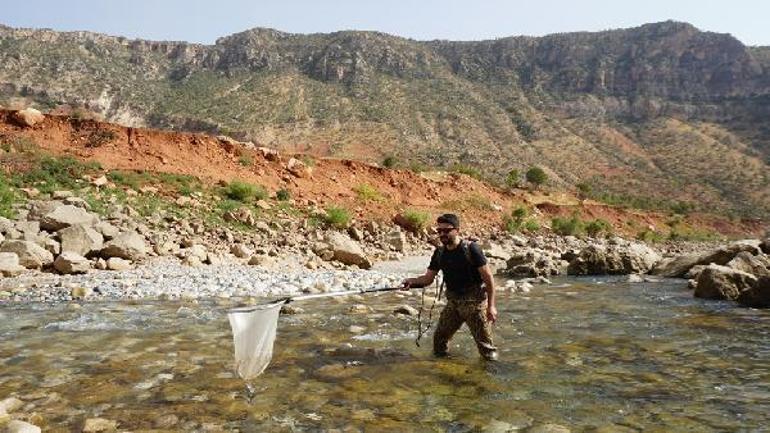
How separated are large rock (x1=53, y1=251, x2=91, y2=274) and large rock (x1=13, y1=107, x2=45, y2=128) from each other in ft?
46.5

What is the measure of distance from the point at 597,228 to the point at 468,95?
46.8 meters

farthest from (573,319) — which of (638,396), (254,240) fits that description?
(254,240)

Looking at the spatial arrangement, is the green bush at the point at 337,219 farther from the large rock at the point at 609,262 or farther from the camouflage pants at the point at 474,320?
the camouflage pants at the point at 474,320

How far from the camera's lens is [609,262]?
63.3ft

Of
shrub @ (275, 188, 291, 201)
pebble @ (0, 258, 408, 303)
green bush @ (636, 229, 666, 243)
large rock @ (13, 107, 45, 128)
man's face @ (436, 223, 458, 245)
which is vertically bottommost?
green bush @ (636, 229, 666, 243)

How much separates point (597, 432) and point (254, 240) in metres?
15.6

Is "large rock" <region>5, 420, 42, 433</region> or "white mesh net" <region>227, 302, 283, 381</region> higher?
"white mesh net" <region>227, 302, 283, 381</region>

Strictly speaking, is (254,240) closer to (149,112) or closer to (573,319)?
(573,319)

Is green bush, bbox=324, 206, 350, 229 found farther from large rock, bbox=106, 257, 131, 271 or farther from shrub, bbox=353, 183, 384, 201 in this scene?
large rock, bbox=106, 257, 131, 271

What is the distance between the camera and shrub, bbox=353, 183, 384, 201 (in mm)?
28862

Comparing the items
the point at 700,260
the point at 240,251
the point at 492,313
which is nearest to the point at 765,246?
the point at 700,260

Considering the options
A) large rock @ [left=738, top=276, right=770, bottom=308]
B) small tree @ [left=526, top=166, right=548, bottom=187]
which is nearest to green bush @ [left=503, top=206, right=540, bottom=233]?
small tree @ [left=526, top=166, right=548, bottom=187]

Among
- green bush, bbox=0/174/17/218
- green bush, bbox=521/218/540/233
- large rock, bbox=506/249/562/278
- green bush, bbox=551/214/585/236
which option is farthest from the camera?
green bush, bbox=551/214/585/236

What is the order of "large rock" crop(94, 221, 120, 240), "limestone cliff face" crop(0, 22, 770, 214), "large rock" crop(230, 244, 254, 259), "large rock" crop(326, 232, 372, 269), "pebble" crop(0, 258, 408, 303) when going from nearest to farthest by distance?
"pebble" crop(0, 258, 408, 303), "large rock" crop(94, 221, 120, 240), "large rock" crop(230, 244, 254, 259), "large rock" crop(326, 232, 372, 269), "limestone cliff face" crop(0, 22, 770, 214)
